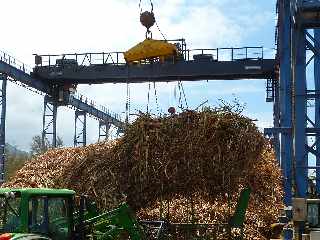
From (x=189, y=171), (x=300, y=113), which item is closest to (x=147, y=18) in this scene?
(x=189, y=171)

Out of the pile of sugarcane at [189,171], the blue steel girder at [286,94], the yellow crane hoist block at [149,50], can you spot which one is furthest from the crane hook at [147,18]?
the blue steel girder at [286,94]

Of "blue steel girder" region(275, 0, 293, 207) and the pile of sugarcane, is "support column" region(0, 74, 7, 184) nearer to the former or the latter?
"blue steel girder" region(275, 0, 293, 207)

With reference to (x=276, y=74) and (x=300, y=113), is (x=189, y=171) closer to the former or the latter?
(x=300, y=113)

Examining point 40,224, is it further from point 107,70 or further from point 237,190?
point 107,70

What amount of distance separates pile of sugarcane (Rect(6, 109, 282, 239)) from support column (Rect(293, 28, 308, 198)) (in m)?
7.34

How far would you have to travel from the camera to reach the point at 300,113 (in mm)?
19672

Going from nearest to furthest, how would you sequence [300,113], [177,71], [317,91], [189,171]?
[189,171] → [300,113] → [317,91] → [177,71]

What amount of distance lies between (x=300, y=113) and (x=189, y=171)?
9.45 m

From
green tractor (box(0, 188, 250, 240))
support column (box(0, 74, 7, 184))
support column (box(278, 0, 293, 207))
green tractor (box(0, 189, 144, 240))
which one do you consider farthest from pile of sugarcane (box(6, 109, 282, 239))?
support column (box(0, 74, 7, 184))

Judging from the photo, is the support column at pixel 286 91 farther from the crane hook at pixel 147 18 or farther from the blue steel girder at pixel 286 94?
the crane hook at pixel 147 18

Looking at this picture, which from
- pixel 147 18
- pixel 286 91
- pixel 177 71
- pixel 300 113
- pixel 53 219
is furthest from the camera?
pixel 177 71

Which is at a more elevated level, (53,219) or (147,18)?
(147,18)

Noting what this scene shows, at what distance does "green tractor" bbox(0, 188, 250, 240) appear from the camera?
24.1ft

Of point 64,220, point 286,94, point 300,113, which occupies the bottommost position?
point 64,220
